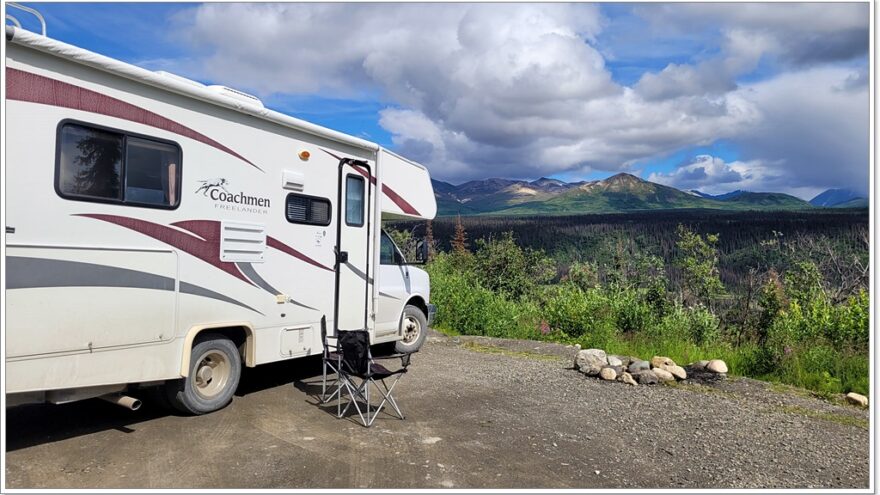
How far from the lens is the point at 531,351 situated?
10086mm

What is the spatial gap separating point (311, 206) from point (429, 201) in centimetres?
237

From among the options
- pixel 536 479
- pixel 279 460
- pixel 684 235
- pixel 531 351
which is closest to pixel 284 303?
pixel 279 460

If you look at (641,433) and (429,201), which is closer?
(641,433)

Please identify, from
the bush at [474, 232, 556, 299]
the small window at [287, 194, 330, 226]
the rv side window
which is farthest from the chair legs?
the bush at [474, 232, 556, 299]

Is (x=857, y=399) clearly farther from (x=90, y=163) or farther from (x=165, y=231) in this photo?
(x=90, y=163)

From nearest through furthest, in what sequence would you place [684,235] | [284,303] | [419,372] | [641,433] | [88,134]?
[88,134] < [641,433] < [284,303] < [419,372] < [684,235]

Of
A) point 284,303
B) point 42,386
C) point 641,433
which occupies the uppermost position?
point 284,303

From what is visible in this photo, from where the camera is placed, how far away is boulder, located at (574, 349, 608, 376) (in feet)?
26.8

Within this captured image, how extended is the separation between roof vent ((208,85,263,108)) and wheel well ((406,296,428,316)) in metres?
3.72

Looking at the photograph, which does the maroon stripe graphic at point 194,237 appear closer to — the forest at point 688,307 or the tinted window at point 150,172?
the tinted window at point 150,172

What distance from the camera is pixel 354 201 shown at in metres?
7.16

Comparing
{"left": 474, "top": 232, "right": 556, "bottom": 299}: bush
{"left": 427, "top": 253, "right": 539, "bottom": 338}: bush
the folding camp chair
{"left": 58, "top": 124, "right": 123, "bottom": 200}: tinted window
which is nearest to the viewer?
{"left": 58, "top": 124, "right": 123, "bottom": 200}: tinted window

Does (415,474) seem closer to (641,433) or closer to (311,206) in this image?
(641,433)

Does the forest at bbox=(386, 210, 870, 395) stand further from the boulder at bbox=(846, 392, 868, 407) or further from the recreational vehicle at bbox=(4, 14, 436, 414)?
the recreational vehicle at bbox=(4, 14, 436, 414)
